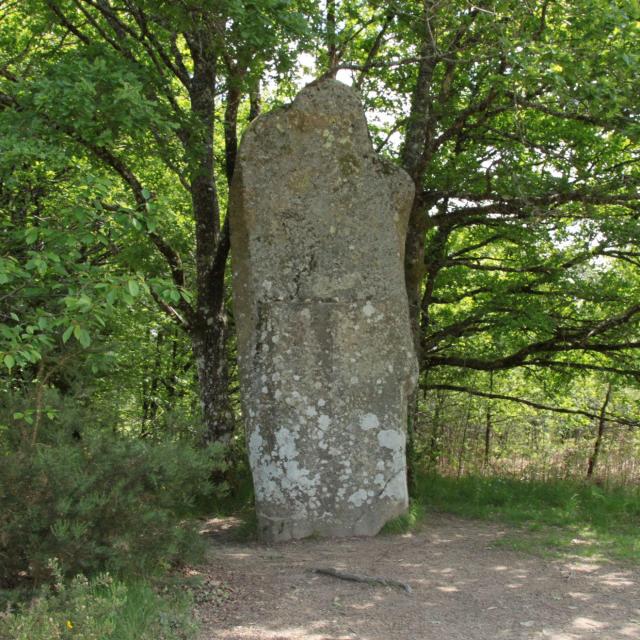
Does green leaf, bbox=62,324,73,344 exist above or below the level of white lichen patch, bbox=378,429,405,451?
above

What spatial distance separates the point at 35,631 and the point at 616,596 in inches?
147

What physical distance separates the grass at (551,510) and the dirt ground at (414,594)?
46 centimetres

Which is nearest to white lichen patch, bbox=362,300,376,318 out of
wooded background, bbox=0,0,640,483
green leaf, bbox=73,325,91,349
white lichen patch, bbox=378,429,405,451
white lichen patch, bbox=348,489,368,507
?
white lichen patch, bbox=378,429,405,451

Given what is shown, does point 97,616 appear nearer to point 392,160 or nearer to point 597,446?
point 392,160

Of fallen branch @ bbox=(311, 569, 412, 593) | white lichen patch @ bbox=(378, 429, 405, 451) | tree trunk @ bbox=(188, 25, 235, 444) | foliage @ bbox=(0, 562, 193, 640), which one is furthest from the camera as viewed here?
tree trunk @ bbox=(188, 25, 235, 444)

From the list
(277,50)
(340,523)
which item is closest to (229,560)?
(340,523)

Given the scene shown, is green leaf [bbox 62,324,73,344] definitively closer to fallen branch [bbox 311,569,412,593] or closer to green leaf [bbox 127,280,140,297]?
green leaf [bbox 127,280,140,297]

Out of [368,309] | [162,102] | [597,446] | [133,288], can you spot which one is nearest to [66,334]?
[133,288]

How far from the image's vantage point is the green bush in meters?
4.25

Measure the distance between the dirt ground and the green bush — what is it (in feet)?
1.98

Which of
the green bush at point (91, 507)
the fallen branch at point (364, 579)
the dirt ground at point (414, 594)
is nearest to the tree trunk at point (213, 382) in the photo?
the dirt ground at point (414, 594)

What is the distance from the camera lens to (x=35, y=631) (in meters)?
3.32

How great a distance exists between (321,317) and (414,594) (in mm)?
2571

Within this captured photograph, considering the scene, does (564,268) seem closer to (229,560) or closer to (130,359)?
(229,560)
